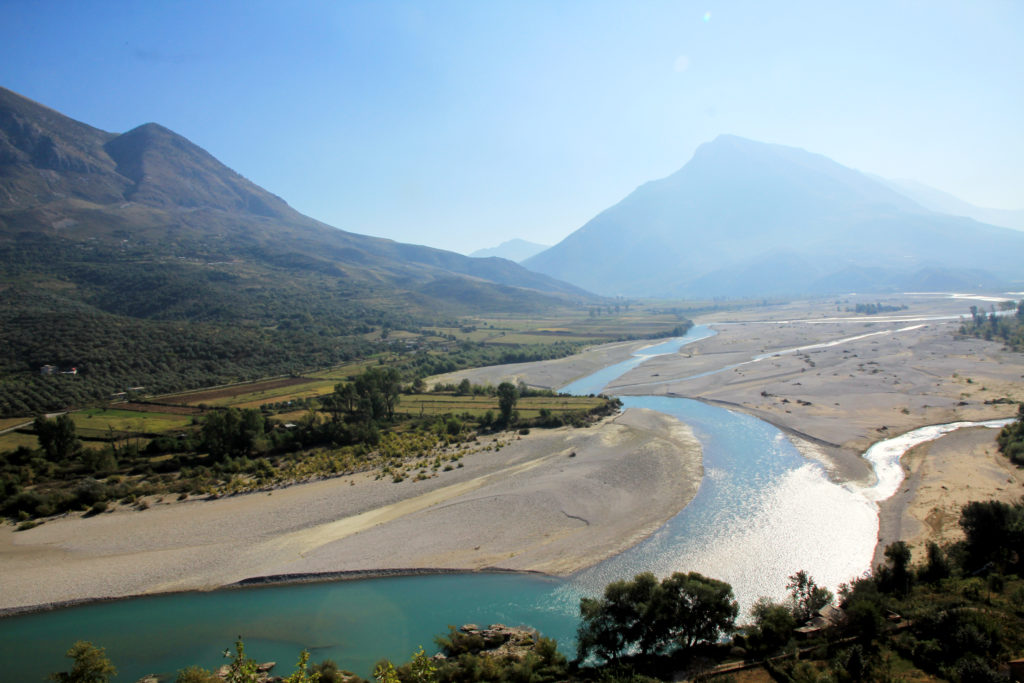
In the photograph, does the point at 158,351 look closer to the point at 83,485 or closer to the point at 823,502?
the point at 83,485

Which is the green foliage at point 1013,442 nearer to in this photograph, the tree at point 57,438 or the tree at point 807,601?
the tree at point 807,601

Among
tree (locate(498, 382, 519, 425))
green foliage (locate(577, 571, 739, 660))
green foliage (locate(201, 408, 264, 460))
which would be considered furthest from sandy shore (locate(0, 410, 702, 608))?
tree (locate(498, 382, 519, 425))

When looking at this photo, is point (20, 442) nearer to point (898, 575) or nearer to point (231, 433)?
point (231, 433)

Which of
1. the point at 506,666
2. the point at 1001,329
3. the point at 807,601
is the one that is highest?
the point at 1001,329

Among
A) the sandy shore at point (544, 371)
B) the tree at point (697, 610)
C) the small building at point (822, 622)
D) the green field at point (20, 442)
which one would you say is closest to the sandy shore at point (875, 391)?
the sandy shore at point (544, 371)

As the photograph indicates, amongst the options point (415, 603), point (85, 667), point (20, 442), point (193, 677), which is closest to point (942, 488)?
point (415, 603)

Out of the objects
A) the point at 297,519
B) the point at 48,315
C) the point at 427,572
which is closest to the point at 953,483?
the point at 427,572
